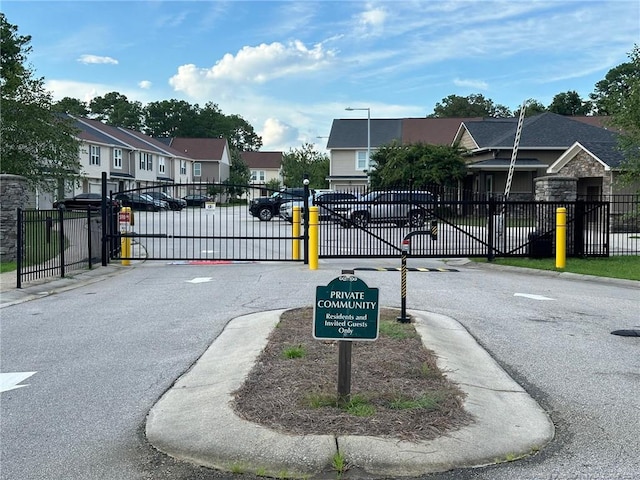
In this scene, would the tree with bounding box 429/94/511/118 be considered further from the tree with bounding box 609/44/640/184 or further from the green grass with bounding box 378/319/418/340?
the green grass with bounding box 378/319/418/340

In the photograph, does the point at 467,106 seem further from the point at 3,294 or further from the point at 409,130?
the point at 3,294

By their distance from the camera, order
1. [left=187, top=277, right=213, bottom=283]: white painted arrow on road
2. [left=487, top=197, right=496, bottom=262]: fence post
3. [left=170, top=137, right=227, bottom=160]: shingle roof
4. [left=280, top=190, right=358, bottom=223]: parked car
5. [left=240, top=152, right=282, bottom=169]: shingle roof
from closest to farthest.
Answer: [left=187, top=277, right=213, bottom=283]: white painted arrow on road < [left=280, top=190, right=358, bottom=223]: parked car < [left=487, top=197, right=496, bottom=262]: fence post < [left=170, top=137, right=227, bottom=160]: shingle roof < [left=240, top=152, right=282, bottom=169]: shingle roof

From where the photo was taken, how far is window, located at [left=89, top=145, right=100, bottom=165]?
54125 mm

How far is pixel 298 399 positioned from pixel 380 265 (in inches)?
477

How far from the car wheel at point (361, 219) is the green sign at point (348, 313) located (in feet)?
41.6

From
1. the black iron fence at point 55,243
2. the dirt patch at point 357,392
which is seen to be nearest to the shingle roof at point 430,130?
the black iron fence at point 55,243

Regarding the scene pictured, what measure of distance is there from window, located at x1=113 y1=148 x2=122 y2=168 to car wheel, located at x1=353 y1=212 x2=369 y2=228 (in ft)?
144

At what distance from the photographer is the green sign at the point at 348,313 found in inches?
215

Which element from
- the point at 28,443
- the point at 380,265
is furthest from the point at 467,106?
the point at 28,443

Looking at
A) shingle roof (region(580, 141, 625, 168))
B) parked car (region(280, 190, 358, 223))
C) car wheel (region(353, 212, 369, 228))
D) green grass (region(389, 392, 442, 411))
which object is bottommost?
green grass (region(389, 392, 442, 411))

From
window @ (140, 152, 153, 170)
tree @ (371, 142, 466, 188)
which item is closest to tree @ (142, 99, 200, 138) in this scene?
window @ (140, 152, 153, 170)

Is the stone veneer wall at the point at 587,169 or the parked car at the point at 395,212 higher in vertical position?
the stone veneer wall at the point at 587,169

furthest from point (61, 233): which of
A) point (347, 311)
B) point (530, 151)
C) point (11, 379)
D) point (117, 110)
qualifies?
point (117, 110)

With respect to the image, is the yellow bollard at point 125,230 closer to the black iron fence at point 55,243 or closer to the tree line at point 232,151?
the black iron fence at point 55,243
